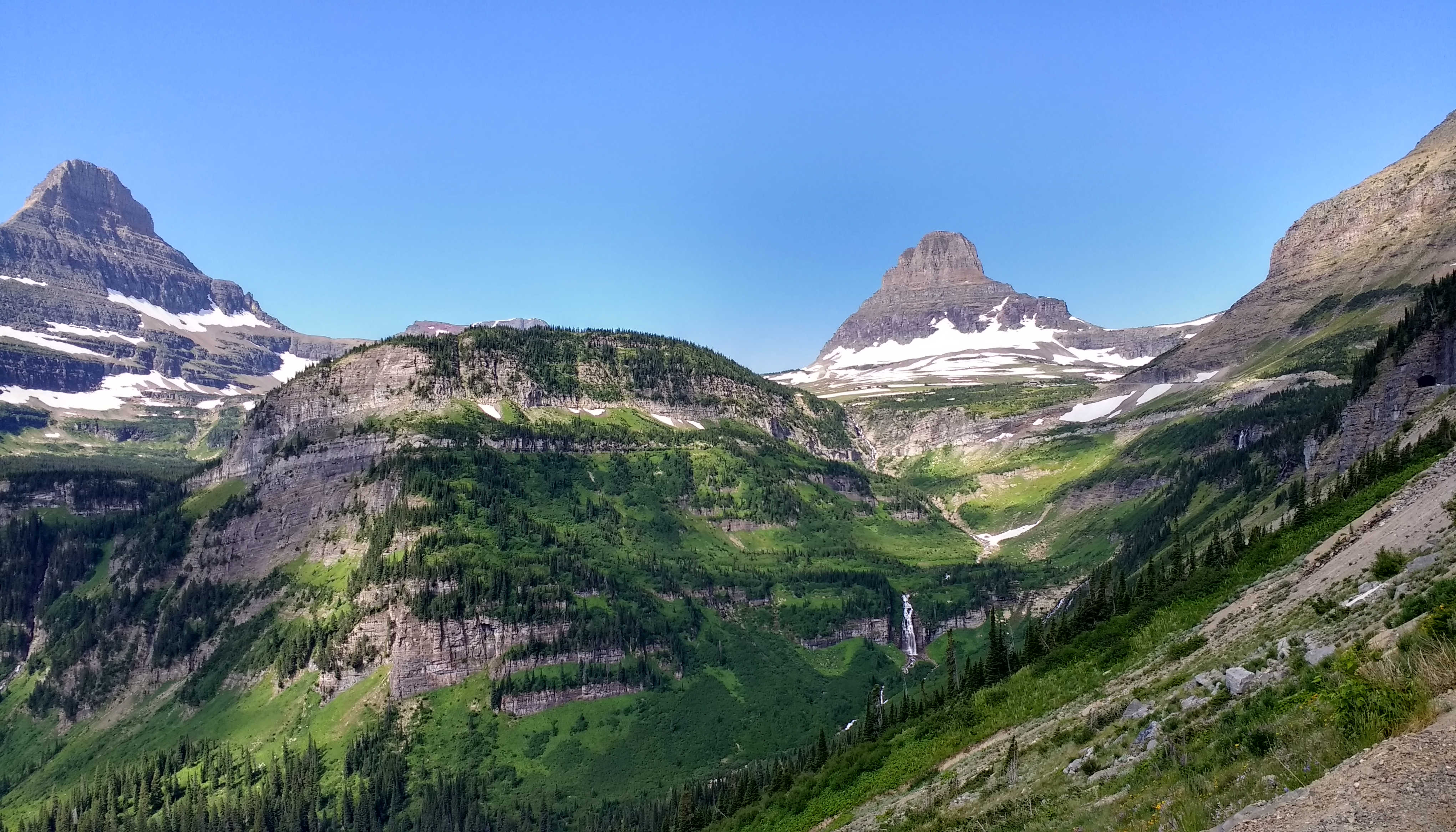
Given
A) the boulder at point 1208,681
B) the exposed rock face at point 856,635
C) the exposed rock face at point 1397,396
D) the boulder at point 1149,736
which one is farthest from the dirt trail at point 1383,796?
the exposed rock face at point 856,635

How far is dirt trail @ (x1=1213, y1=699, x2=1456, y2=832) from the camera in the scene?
1456cm

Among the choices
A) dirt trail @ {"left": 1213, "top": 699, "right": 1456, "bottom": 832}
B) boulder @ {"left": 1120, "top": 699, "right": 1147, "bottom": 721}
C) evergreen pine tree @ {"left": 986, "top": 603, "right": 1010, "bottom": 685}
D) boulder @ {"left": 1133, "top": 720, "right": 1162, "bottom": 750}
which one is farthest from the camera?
evergreen pine tree @ {"left": 986, "top": 603, "right": 1010, "bottom": 685}

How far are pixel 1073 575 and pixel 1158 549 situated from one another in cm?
4576

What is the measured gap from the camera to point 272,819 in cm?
14538

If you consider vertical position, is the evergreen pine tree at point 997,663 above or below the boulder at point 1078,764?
below

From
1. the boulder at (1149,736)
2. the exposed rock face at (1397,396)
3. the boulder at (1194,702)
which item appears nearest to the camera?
the boulder at (1149,736)

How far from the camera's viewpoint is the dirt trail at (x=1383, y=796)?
1456 centimetres

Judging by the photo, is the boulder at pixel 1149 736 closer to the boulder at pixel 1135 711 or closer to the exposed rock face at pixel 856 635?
the boulder at pixel 1135 711

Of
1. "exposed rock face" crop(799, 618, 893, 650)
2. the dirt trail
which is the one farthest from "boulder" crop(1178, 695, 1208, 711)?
"exposed rock face" crop(799, 618, 893, 650)

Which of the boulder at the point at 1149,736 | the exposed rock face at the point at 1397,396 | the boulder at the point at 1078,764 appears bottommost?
the boulder at the point at 1078,764

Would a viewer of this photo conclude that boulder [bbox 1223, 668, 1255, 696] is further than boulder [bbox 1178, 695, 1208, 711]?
No

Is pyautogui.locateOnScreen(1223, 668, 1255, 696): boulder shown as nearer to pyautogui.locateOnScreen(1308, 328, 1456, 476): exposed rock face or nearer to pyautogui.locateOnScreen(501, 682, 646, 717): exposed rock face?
pyautogui.locateOnScreen(1308, 328, 1456, 476): exposed rock face

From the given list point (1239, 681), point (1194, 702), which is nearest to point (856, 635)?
point (1194, 702)

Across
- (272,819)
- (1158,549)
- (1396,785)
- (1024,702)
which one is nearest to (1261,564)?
(1024,702)
